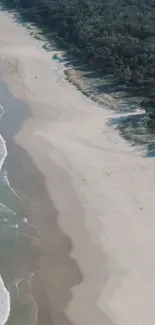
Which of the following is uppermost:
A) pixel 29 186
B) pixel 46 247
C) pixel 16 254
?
pixel 16 254

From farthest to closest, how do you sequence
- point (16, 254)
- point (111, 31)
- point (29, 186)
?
point (111, 31) < point (29, 186) < point (16, 254)

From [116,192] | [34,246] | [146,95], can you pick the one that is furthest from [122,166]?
[146,95]

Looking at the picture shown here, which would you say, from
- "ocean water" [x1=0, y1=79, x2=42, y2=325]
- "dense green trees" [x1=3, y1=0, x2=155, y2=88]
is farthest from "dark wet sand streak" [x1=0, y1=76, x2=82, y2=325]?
"dense green trees" [x1=3, y1=0, x2=155, y2=88]

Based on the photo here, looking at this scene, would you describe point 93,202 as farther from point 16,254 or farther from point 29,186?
point 16,254

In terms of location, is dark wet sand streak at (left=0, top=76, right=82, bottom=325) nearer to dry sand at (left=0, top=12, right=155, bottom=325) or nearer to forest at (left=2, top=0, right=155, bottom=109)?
dry sand at (left=0, top=12, right=155, bottom=325)

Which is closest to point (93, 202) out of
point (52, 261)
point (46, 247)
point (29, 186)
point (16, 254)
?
point (29, 186)

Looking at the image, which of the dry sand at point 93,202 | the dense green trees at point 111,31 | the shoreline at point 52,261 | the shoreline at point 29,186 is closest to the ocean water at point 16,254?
the shoreline at point 29,186

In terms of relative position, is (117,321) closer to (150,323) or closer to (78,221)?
(150,323)

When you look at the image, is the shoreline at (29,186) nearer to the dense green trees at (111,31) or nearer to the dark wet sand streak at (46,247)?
the dark wet sand streak at (46,247)
